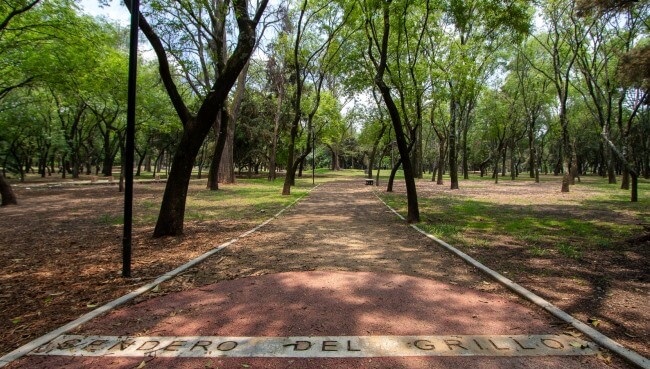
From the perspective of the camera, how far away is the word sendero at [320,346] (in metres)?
3.13

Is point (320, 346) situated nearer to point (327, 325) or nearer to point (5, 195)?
point (327, 325)

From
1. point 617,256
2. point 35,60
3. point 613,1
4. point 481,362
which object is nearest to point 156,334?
point 481,362

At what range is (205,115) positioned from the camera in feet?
25.3

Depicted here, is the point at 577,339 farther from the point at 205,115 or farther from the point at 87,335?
the point at 205,115

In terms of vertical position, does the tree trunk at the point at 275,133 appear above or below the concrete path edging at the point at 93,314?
above

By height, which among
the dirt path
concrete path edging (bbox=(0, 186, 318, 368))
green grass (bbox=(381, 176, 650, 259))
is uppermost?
green grass (bbox=(381, 176, 650, 259))

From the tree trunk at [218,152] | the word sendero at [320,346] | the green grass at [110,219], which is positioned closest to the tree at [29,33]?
the green grass at [110,219]

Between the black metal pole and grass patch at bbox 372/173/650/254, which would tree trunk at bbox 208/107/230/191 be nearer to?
grass patch at bbox 372/173/650/254

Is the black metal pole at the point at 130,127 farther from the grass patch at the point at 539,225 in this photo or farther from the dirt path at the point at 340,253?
the grass patch at the point at 539,225

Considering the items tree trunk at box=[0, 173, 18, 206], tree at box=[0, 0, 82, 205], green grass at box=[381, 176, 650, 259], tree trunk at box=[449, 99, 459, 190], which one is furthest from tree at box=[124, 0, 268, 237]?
tree trunk at box=[449, 99, 459, 190]

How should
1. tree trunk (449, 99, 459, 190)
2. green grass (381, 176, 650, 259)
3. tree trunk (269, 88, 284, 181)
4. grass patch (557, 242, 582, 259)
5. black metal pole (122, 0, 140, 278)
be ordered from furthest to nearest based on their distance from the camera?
tree trunk (269, 88, 284, 181) < tree trunk (449, 99, 459, 190) < green grass (381, 176, 650, 259) < grass patch (557, 242, 582, 259) < black metal pole (122, 0, 140, 278)

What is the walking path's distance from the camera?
3.04m

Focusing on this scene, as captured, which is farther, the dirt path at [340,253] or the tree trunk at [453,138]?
the tree trunk at [453,138]

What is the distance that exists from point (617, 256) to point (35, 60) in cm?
2045
